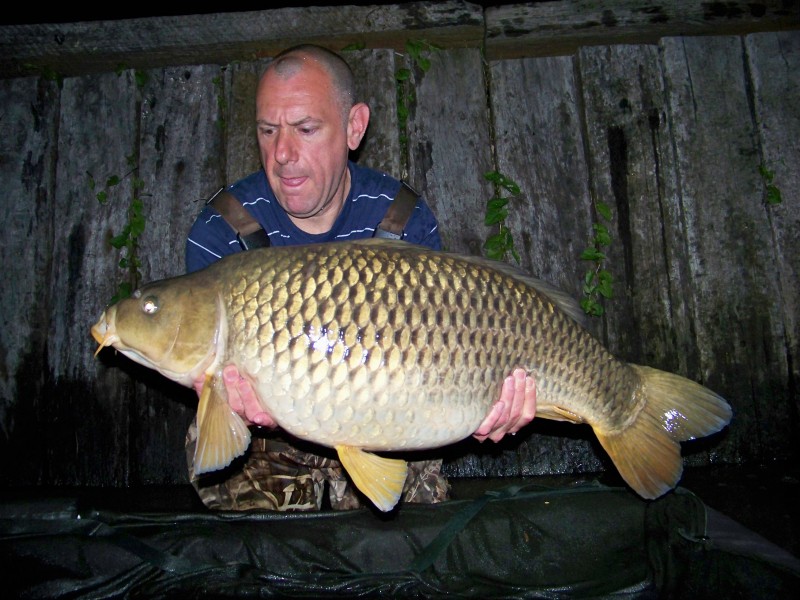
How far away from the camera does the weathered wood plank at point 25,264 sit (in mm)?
2197

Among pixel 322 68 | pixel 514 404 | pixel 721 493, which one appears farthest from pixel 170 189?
pixel 721 493

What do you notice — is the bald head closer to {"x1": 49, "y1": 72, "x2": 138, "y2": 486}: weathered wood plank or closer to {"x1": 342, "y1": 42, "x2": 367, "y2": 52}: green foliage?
{"x1": 342, "y1": 42, "x2": 367, "y2": 52}: green foliage

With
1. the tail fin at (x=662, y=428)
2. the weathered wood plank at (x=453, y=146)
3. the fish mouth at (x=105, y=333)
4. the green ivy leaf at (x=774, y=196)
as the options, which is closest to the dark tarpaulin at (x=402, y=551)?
the tail fin at (x=662, y=428)

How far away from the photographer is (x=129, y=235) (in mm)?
2264

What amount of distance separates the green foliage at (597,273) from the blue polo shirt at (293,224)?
2.07 ft

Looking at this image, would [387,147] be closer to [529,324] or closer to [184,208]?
[184,208]

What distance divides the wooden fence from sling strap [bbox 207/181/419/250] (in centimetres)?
35

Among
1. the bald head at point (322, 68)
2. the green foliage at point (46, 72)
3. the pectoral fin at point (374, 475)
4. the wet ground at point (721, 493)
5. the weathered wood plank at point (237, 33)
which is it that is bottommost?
the wet ground at point (721, 493)

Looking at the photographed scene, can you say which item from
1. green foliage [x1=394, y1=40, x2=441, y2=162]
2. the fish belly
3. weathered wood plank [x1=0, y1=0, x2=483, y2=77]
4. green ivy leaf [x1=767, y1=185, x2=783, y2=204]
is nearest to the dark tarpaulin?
the fish belly

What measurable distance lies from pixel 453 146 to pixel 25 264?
1.80 meters

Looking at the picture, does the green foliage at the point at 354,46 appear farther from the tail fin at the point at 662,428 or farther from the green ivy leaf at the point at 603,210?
the tail fin at the point at 662,428

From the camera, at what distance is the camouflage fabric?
187 cm

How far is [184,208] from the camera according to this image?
229 cm

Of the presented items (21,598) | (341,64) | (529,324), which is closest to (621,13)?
(341,64)
